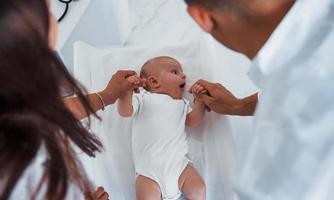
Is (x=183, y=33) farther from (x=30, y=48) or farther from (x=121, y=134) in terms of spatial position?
(x=30, y=48)

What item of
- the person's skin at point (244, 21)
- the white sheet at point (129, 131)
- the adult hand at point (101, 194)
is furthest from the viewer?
the white sheet at point (129, 131)

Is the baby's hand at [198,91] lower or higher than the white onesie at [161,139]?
higher

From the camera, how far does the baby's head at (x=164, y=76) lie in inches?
47.4

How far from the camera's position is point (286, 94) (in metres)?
0.62

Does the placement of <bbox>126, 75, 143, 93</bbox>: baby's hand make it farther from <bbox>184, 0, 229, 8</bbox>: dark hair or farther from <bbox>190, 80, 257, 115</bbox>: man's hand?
<bbox>184, 0, 229, 8</bbox>: dark hair

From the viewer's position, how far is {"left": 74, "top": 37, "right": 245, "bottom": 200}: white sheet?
112 centimetres

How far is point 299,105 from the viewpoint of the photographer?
1.99ft

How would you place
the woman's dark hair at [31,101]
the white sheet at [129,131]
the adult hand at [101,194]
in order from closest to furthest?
the woman's dark hair at [31,101] < the adult hand at [101,194] < the white sheet at [129,131]

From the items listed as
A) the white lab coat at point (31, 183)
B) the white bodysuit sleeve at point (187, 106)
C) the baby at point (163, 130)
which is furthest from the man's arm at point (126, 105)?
the white lab coat at point (31, 183)

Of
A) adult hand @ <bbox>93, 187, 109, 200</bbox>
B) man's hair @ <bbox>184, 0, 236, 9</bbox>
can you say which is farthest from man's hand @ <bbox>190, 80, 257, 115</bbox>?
man's hair @ <bbox>184, 0, 236, 9</bbox>

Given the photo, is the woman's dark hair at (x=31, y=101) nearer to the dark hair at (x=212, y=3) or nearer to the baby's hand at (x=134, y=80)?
the dark hair at (x=212, y=3)

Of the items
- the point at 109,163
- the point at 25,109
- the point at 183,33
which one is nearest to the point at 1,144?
the point at 25,109

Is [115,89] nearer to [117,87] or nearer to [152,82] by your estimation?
[117,87]

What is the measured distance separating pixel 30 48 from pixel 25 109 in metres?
0.07
